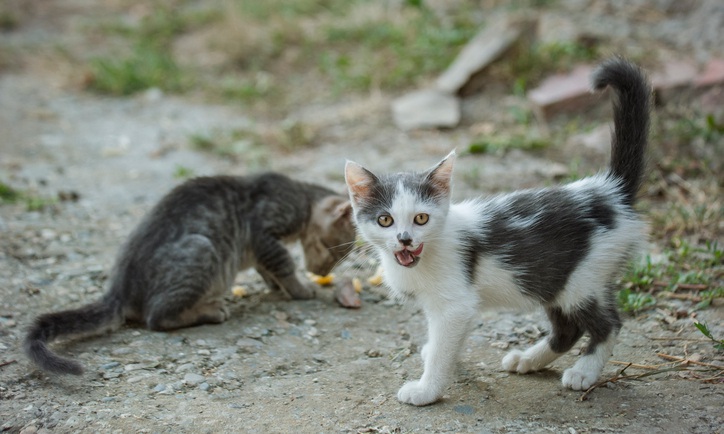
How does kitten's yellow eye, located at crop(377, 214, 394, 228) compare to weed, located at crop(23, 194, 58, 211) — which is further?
weed, located at crop(23, 194, 58, 211)

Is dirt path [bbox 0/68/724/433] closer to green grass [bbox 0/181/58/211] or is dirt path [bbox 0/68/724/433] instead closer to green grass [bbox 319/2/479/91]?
green grass [bbox 0/181/58/211]

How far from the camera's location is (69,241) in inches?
201

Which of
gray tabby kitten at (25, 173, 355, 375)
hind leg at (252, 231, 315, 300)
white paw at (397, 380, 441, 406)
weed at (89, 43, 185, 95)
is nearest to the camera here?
white paw at (397, 380, 441, 406)

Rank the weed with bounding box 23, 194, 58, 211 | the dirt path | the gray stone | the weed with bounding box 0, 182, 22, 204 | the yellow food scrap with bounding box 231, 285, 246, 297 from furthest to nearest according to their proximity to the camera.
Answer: the gray stone < the weed with bounding box 0, 182, 22, 204 < the weed with bounding box 23, 194, 58, 211 < the yellow food scrap with bounding box 231, 285, 246, 297 < the dirt path

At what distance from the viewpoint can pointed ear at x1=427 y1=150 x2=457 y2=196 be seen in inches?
131

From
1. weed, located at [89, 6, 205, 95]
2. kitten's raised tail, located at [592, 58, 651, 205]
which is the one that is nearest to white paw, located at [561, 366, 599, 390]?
kitten's raised tail, located at [592, 58, 651, 205]

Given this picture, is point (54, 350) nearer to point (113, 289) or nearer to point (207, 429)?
point (113, 289)

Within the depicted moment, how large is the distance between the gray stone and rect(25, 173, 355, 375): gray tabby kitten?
2.59 meters

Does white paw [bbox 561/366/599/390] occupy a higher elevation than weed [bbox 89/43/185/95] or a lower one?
lower

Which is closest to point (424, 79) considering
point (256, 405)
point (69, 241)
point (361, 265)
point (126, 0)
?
point (361, 265)

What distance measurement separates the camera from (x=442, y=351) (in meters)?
3.22

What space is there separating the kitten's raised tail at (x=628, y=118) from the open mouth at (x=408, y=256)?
105cm

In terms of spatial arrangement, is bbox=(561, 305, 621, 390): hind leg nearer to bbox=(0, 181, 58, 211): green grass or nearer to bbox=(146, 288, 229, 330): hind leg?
bbox=(146, 288, 229, 330): hind leg

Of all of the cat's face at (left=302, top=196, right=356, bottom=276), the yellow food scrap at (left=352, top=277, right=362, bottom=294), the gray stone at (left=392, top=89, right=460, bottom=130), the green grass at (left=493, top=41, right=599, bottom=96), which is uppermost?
the green grass at (left=493, top=41, right=599, bottom=96)
